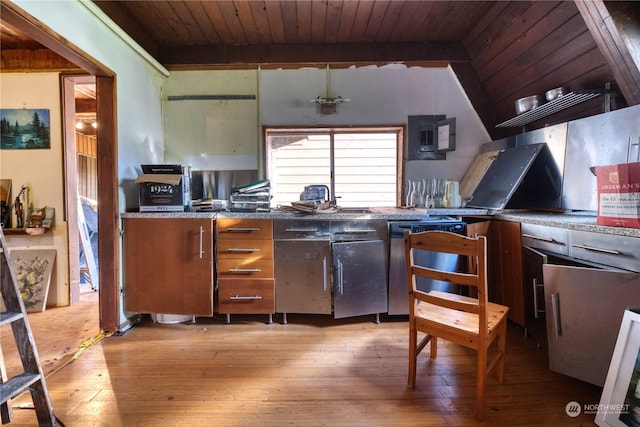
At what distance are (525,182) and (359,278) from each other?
5.63ft

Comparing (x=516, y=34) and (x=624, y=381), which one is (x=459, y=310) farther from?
(x=516, y=34)

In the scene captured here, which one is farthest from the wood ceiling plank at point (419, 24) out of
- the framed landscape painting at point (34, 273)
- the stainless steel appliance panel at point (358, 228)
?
the framed landscape painting at point (34, 273)

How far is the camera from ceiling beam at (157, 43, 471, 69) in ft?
9.89

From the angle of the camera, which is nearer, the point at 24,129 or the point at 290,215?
the point at 290,215

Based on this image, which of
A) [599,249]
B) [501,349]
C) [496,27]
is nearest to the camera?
[599,249]

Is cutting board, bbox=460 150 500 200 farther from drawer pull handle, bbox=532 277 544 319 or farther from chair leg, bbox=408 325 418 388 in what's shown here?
chair leg, bbox=408 325 418 388

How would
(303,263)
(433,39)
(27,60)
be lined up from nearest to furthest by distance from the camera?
(303,263) < (27,60) < (433,39)

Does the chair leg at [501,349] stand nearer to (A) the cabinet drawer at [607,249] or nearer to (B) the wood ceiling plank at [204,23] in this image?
(A) the cabinet drawer at [607,249]

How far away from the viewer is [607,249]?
1.47 meters

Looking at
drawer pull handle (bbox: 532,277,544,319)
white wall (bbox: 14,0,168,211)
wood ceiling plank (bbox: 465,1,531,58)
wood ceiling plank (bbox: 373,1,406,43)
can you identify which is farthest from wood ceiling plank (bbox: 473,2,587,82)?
white wall (bbox: 14,0,168,211)

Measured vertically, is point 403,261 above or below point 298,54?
below

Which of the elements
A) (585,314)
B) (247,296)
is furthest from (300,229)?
(585,314)

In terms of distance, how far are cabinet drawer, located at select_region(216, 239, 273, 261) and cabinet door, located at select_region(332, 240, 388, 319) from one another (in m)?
0.55

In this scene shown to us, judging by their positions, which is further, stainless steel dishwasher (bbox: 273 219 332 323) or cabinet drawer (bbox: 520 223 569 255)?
stainless steel dishwasher (bbox: 273 219 332 323)
